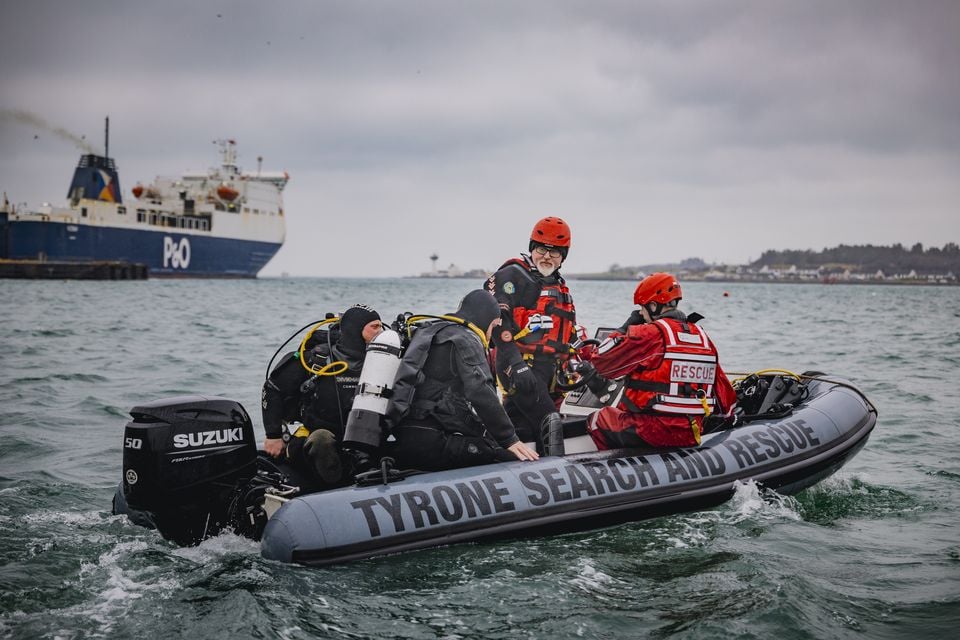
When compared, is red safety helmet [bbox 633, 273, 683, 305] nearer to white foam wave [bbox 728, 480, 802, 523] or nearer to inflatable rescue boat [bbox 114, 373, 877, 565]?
inflatable rescue boat [bbox 114, 373, 877, 565]

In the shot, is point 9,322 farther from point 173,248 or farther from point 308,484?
point 173,248

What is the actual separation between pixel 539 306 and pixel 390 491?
2.09m

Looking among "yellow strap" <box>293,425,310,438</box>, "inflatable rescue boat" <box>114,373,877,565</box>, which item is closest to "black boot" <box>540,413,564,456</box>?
"inflatable rescue boat" <box>114,373,877,565</box>

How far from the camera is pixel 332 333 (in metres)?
5.30

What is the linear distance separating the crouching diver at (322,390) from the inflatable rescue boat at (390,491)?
0.76 feet

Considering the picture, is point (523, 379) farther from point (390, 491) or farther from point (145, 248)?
point (145, 248)

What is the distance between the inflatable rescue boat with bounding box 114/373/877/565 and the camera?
4566 millimetres

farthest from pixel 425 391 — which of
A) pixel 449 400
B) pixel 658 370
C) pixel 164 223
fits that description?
pixel 164 223

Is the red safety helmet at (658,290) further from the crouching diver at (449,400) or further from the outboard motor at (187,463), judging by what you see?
the outboard motor at (187,463)

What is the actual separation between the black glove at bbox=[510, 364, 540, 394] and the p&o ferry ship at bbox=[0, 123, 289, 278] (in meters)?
54.4

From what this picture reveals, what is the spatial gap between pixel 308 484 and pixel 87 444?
391 centimetres

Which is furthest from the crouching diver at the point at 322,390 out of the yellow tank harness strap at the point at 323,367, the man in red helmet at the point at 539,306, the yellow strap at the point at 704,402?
the yellow strap at the point at 704,402

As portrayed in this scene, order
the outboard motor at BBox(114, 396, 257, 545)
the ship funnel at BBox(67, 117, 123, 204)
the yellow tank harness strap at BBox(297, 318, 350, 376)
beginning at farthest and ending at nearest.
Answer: the ship funnel at BBox(67, 117, 123, 204)
the yellow tank harness strap at BBox(297, 318, 350, 376)
the outboard motor at BBox(114, 396, 257, 545)

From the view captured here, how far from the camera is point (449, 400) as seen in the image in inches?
201
